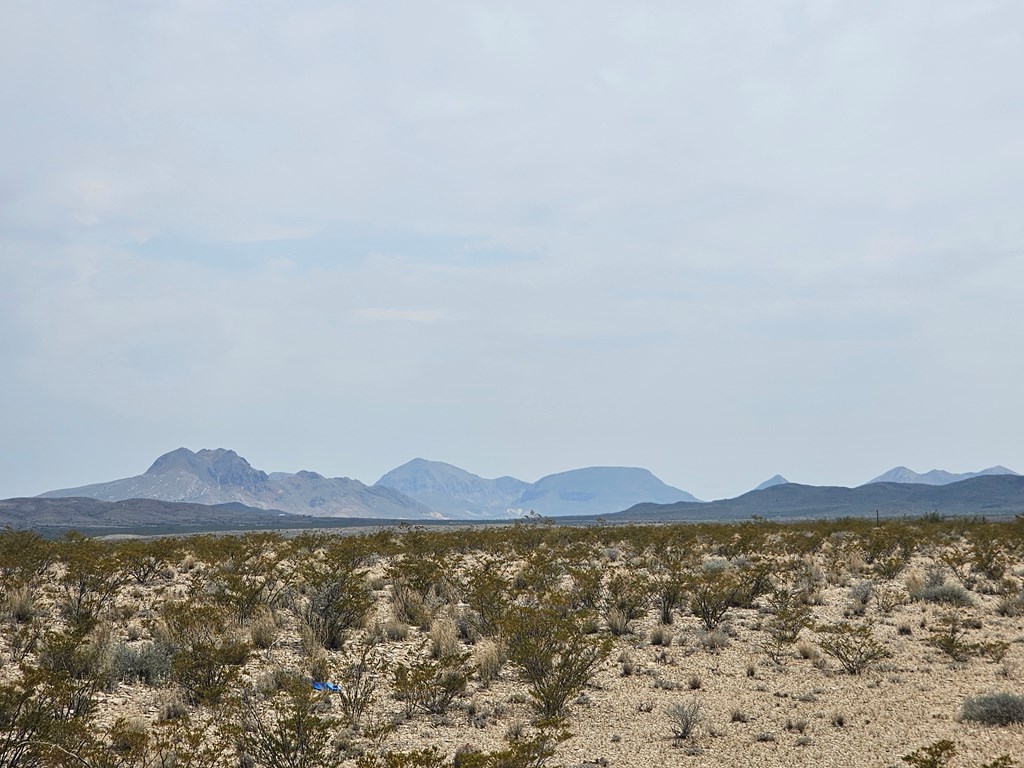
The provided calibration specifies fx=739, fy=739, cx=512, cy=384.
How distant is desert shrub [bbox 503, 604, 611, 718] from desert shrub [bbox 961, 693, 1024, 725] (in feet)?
16.4

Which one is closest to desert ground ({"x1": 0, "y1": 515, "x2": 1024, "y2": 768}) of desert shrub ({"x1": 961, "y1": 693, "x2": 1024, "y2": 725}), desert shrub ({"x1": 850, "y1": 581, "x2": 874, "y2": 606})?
desert shrub ({"x1": 961, "y1": 693, "x2": 1024, "y2": 725})

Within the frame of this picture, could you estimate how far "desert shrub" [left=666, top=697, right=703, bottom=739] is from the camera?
9844 mm

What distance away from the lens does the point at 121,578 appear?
1948 cm

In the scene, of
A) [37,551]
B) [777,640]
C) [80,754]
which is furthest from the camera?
[37,551]

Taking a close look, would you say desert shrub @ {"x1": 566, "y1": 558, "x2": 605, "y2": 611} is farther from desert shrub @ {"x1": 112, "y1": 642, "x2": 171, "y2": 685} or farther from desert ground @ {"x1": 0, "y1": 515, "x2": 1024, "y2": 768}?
desert shrub @ {"x1": 112, "y1": 642, "x2": 171, "y2": 685}

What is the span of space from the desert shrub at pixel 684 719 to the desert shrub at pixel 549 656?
152 cm

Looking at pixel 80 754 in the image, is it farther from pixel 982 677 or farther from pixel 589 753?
pixel 982 677

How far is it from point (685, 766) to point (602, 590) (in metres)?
10.7

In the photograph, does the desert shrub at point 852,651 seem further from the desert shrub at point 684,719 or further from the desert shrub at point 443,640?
the desert shrub at point 443,640

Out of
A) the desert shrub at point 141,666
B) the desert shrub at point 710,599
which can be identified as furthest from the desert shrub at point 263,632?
the desert shrub at point 710,599

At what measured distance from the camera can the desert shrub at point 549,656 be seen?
10.8 meters

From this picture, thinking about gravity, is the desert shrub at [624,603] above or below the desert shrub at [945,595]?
above

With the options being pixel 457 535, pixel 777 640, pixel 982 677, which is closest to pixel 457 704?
pixel 777 640

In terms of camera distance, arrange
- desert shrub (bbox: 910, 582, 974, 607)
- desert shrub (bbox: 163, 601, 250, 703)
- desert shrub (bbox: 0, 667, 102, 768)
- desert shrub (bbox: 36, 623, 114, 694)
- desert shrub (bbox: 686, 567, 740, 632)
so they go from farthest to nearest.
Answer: desert shrub (bbox: 910, 582, 974, 607) → desert shrub (bbox: 686, 567, 740, 632) → desert shrub (bbox: 36, 623, 114, 694) → desert shrub (bbox: 163, 601, 250, 703) → desert shrub (bbox: 0, 667, 102, 768)
